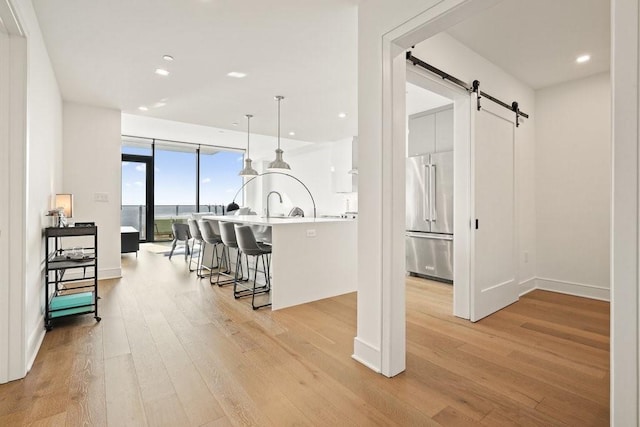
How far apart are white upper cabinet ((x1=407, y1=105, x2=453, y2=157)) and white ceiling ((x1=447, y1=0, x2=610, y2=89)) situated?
39.1 inches

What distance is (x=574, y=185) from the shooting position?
13.1 ft

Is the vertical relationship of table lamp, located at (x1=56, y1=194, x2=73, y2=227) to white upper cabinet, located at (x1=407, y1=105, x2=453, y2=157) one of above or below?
below

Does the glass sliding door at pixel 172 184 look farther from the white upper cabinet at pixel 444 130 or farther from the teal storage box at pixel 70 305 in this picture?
the white upper cabinet at pixel 444 130

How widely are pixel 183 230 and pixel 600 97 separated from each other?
6879mm

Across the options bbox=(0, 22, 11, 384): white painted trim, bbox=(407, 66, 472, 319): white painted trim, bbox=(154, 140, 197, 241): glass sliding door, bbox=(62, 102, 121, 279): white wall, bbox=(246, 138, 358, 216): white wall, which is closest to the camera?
bbox=(0, 22, 11, 384): white painted trim

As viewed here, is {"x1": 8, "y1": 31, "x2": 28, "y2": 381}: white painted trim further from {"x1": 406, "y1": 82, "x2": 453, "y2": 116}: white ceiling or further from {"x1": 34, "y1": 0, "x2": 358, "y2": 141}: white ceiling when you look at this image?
{"x1": 406, "y1": 82, "x2": 453, "y2": 116}: white ceiling

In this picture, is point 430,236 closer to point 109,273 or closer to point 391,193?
point 391,193

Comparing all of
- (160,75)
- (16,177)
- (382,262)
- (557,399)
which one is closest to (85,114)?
(160,75)

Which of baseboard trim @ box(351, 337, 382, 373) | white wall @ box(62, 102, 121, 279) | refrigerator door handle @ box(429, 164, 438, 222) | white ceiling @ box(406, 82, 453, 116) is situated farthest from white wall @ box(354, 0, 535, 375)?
white wall @ box(62, 102, 121, 279)

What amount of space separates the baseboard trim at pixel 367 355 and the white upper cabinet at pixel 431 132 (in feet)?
10.6

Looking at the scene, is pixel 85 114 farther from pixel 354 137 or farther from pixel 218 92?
pixel 354 137

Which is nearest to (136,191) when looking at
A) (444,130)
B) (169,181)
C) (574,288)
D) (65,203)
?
(169,181)

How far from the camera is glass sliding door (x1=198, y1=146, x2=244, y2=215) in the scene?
9.28 metres

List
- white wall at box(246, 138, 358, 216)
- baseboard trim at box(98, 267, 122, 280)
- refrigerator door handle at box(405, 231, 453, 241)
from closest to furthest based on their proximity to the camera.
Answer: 1. refrigerator door handle at box(405, 231, 453, 241)
2. baseboard trim at box(98, 267, 122, 280)
3. white wall at box(246, 138, 358, 216)
